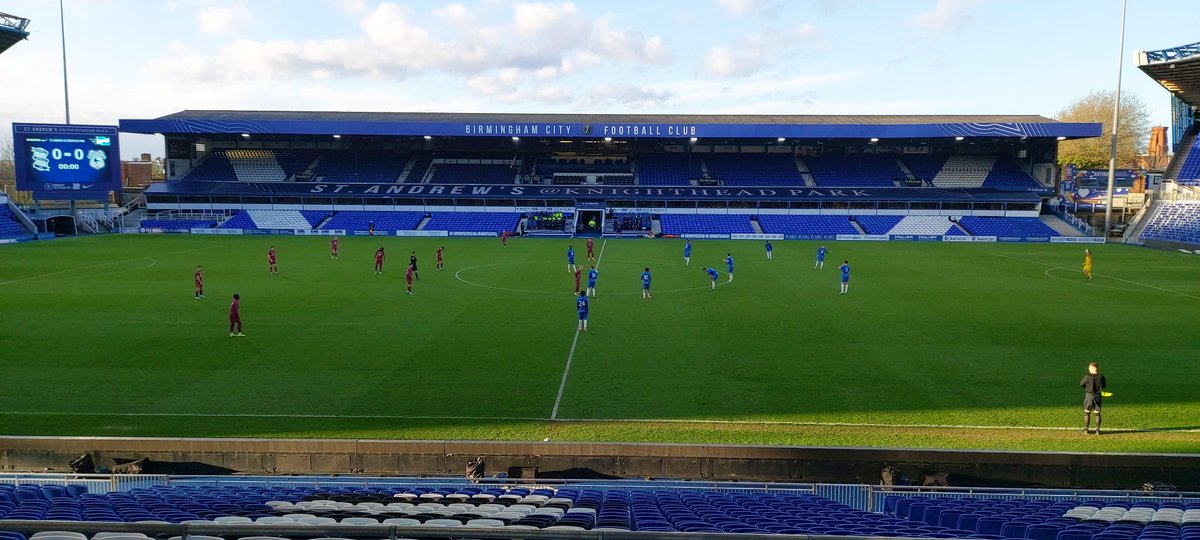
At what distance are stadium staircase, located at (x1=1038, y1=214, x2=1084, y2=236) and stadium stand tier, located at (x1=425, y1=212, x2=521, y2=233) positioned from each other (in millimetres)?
46493

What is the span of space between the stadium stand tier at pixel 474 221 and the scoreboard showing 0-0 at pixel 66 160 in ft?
81.4

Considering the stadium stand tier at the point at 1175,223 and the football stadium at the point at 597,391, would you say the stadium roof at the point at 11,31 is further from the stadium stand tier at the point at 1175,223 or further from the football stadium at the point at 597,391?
the stadium stand tier at the point at 1175,223

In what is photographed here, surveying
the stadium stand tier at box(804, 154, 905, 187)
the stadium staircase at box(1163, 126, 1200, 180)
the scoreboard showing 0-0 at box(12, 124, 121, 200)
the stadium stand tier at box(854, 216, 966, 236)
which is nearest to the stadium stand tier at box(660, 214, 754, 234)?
the stadium stand tier at box(854, 216, 966, 236)

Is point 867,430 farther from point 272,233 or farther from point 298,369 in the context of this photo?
point 272,233

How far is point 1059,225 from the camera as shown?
5878 cm

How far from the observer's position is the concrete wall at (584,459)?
10922mm

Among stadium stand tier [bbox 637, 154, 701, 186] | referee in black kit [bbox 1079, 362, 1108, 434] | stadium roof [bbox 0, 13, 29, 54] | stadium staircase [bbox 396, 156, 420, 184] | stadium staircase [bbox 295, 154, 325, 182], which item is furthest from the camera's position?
stadium stand tier [bbox 637, 154, 701, 186]

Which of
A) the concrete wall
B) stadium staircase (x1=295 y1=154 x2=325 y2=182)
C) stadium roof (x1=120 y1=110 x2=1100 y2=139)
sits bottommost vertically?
the concrete wall

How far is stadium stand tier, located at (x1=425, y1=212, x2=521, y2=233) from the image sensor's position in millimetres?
60312

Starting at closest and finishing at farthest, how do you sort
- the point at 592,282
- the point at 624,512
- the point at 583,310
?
the point at 624,512, the point at 583,310, the point at 592,282

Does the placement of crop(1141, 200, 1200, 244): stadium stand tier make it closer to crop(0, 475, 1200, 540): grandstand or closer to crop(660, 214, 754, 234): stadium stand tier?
crop(660, 214, 754, 234): stadium stand tier

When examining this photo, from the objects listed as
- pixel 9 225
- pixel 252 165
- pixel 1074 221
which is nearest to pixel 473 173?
pixel 252 165

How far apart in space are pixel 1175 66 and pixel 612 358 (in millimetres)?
55521

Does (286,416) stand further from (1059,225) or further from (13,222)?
(1059,225)
